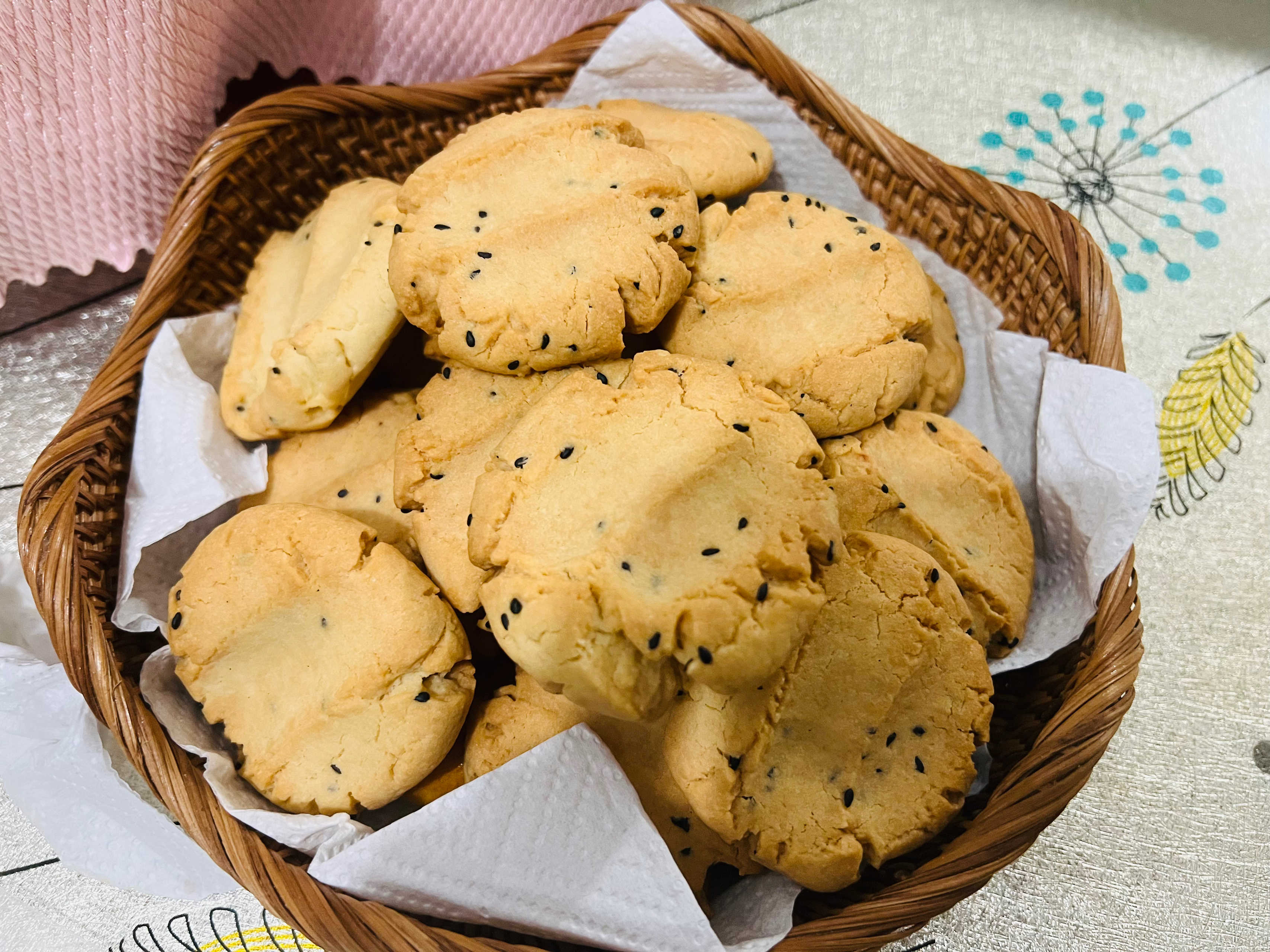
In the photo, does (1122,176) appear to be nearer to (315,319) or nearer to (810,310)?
(810,310)

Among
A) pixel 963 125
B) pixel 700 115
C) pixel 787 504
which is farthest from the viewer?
pixel 963 125

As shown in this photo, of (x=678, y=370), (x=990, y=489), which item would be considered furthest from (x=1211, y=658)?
(x=678, y=370)

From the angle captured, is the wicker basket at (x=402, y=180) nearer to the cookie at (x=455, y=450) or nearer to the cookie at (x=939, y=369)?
the cookie at (x=939, y=369)

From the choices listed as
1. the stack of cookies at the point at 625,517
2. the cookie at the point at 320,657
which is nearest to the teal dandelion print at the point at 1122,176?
the stack of cookies at the point at 625,517

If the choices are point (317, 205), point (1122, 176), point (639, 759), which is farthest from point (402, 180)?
Answer: point (1122, 176)

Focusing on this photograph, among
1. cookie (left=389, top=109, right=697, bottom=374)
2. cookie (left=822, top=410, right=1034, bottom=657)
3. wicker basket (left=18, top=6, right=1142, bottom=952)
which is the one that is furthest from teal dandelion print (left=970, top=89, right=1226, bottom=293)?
cookie (left=389, top=109, right=697, bottom=374)

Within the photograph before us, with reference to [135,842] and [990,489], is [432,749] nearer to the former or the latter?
[135,842]
